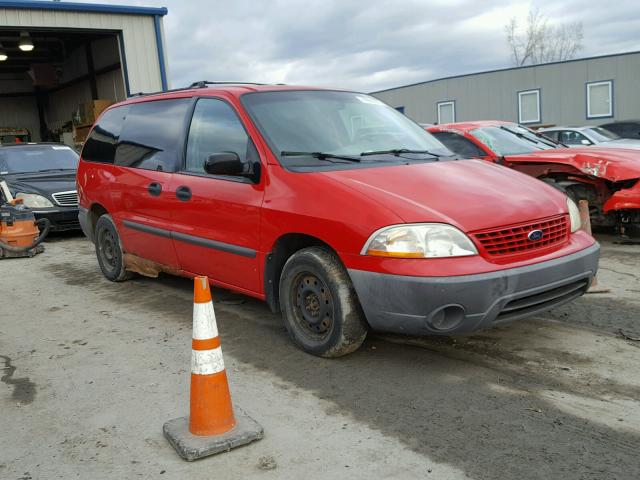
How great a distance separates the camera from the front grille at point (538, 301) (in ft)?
11.6

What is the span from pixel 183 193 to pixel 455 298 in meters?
2.48

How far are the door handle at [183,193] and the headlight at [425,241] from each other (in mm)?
→ 1984

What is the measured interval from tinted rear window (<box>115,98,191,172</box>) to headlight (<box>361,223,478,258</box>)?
2320 mm

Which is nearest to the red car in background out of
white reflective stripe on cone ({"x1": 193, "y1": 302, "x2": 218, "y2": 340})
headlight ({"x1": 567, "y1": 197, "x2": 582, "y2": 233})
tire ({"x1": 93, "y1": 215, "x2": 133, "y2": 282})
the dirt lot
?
the dirt lot

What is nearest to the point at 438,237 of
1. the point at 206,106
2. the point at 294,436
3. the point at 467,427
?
the point at 467,427

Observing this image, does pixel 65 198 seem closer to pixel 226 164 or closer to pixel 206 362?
pixel 226 164

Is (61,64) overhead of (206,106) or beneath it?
overhead

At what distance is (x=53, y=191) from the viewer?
31.9 ft

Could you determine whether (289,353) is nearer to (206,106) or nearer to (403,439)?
(403,439)

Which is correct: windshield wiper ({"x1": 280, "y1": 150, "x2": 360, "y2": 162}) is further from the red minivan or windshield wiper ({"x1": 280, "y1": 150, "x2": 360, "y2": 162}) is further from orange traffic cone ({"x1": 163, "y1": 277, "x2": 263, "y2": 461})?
orange traffic cone ({"x1": 163, "y1": 277, "x2": 263, "y2": 461})

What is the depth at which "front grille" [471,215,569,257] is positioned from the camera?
349cm

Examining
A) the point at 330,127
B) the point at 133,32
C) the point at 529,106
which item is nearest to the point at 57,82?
the point at 133,32

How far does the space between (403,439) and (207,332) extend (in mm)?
1063

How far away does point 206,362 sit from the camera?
2.99 metres
